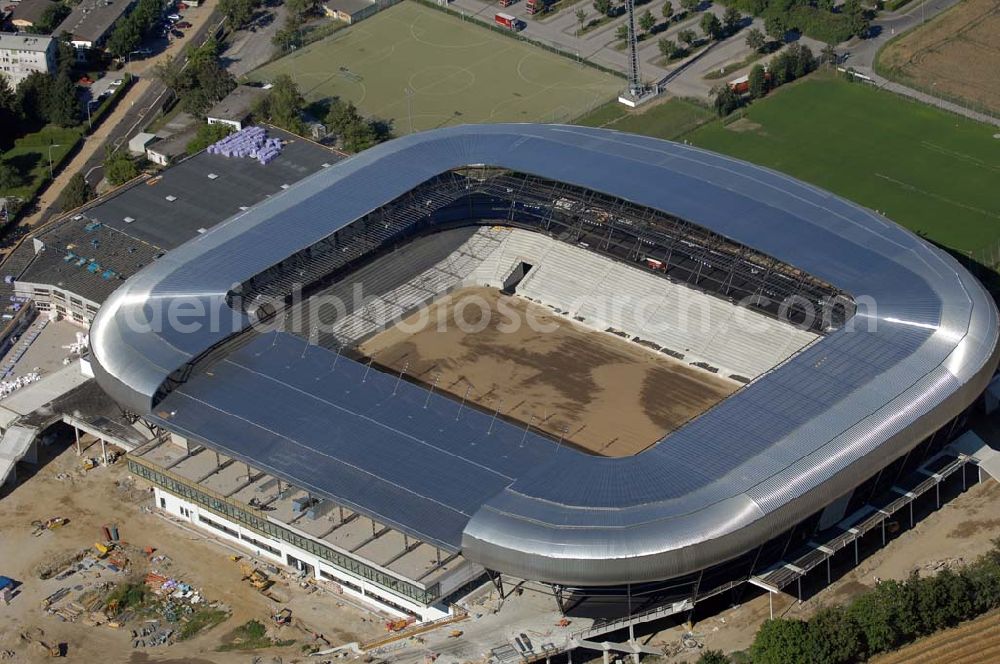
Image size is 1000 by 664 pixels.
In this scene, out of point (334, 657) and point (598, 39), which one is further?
point (598, 39)

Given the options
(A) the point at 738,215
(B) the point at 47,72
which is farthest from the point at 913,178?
(B) the point at 47,72

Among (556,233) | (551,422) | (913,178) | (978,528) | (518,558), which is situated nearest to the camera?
(518,558)

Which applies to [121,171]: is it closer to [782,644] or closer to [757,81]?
[757,81]

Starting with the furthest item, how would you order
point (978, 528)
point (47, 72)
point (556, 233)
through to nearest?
point (47, 72) < point (556, 233) < point (978, 528)

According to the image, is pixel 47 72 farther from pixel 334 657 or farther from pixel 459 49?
pixel 334 657

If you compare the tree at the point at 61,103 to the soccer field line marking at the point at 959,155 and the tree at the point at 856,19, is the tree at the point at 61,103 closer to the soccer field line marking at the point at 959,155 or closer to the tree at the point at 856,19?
the tree at the point at 856,19

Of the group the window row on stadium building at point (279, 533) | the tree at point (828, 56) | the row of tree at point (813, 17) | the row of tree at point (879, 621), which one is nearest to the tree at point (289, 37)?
the row of tree at point (813, 17)
